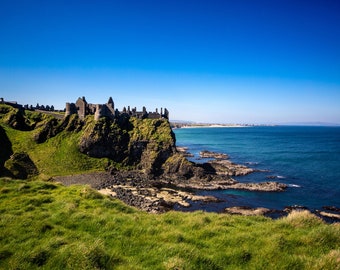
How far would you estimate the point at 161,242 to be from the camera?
10312 mm

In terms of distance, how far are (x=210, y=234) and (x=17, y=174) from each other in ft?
96.8

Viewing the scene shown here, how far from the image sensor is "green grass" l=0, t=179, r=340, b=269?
8500 millimetres

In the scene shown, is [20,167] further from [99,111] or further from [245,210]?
[99,111]

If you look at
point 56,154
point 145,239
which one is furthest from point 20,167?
point 56,154

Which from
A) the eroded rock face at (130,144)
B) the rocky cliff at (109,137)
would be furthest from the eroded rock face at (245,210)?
the eroded rock face at (130,144)

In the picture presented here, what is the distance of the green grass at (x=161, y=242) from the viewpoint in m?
8.50

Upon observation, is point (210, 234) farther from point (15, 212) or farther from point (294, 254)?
point (15, 212)

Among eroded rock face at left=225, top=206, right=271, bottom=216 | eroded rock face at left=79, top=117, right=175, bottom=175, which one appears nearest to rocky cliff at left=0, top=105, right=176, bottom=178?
eroded rock face at left=79, top=117, right=175, bottom=175

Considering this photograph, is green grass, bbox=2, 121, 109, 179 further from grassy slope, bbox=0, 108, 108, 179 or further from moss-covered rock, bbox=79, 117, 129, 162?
moss-covered rock, bbox=79, 117, 129, 162

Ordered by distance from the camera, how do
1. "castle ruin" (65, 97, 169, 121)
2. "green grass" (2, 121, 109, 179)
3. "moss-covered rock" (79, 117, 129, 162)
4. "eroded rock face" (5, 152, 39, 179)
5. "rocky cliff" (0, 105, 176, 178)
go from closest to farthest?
"eroded rock face" (5, 152, 39, 179), "green grass" (2, 121, 109, 179), "rocky cliff" (0, 105, 176, 178), "moss-covered rock" (79, 117, 129, 162), "castle ruin" (65, 97, 169, 121)

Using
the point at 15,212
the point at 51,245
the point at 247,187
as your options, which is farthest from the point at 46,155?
the point at 51,245

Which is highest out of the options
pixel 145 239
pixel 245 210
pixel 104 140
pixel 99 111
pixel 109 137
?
pixel 99 111

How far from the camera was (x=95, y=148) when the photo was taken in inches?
3413

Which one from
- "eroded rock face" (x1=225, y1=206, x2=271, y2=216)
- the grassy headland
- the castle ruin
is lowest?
"eroded rock face" (x1=225, y1=206, x2=271, y2=216)
